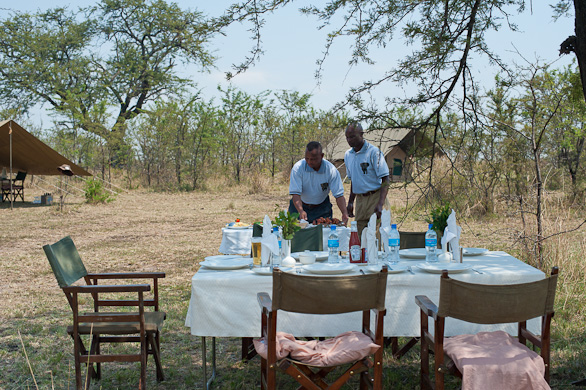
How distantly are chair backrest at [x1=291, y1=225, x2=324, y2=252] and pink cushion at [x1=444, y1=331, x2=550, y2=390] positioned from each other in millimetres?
1938

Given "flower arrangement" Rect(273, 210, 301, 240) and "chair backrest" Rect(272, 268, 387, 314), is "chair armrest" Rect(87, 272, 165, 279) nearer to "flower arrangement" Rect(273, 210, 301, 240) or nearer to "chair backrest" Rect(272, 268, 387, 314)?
"flower arrangement" Rect(273, 210, 301, 240)

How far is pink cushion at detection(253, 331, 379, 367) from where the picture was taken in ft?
8.27

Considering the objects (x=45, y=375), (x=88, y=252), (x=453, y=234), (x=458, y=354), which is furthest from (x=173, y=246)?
(x=458, y=354)

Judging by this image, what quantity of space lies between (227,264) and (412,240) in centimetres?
163

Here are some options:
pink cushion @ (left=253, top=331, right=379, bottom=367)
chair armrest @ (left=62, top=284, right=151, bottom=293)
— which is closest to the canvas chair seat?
chair armrest @ (left=62, top=284, right=151, bottom=293)

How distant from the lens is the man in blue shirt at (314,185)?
550 centimetres

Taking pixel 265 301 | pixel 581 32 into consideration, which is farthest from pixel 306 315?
pixel 581 32

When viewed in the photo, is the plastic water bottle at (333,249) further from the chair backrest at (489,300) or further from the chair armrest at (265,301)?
the chair backrest at (489,300)

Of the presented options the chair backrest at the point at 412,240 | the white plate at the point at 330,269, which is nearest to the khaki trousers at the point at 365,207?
the chair backrest at the point at 412,240

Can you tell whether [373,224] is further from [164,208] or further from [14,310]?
[164,208]

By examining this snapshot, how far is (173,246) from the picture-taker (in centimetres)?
862

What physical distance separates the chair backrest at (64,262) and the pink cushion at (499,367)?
A: 2.00 metres

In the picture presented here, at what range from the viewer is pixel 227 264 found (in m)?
3.29

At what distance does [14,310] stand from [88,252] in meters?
3.18
